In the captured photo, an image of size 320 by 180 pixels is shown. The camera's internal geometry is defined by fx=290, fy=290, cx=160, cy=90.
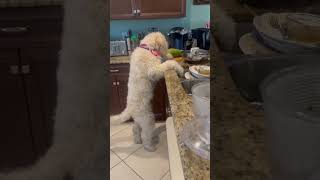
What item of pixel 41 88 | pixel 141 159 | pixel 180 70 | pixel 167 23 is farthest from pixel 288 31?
pixel 167 23

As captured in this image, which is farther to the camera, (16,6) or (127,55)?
(127,55)

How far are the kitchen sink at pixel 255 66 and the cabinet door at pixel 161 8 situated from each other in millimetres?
1692

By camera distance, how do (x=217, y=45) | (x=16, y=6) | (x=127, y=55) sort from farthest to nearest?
1. (x=127, y=55)
2. (x=217, y=45)
3. (x=16, y=6)

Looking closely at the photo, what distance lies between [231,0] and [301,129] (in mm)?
142

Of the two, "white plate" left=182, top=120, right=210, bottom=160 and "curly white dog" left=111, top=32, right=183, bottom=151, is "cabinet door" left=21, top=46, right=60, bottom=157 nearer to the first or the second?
"white plate" left=182, top=120, right=210, bottom=160

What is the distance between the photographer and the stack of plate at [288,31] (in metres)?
0.32

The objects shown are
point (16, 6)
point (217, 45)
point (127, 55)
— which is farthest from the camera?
point (127, 55)

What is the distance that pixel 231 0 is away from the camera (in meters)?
0.27

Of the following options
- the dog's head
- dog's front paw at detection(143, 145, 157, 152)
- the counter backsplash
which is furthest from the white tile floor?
the counter backsplash

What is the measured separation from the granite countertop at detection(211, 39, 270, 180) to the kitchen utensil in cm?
1

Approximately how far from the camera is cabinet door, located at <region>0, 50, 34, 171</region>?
22 centimetres

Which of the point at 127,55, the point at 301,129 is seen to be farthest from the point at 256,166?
the point at 127,55

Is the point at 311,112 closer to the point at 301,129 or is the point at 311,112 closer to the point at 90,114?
the point at 301,129

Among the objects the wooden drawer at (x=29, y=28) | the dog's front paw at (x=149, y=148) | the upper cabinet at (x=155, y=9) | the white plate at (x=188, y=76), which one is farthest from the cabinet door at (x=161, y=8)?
the wooden drawer at (x=29, y=28)
